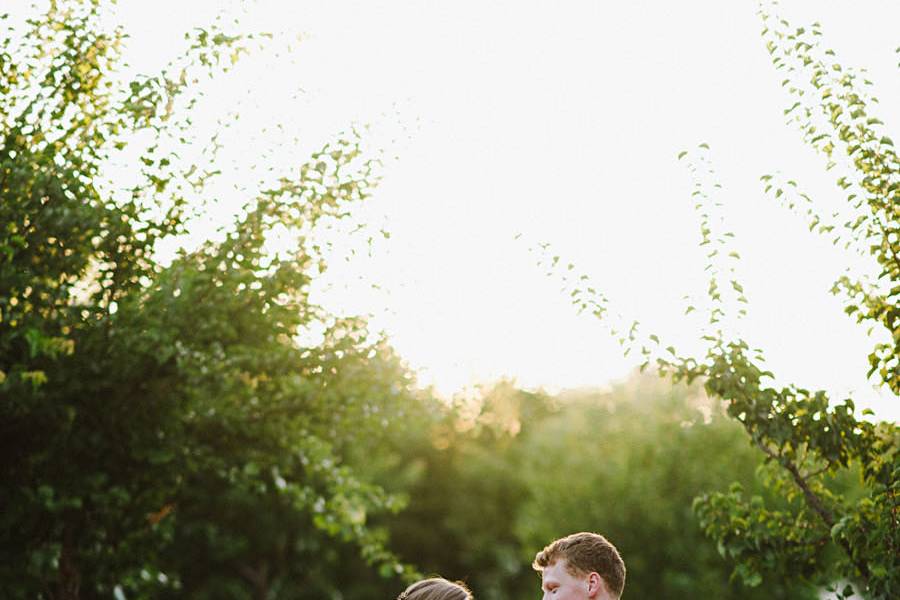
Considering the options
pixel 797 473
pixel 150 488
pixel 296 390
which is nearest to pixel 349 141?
pixel 296 390

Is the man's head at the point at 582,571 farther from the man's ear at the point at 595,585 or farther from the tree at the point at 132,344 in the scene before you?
the tree at the point at 132,344

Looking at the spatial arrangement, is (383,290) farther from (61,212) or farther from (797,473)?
(797,473)

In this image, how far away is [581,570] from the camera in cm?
680

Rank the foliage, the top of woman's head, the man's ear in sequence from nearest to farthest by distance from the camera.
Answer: the man's ear, the top of woman's head, the foliage

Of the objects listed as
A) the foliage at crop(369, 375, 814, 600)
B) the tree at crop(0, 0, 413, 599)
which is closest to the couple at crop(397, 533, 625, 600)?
the tree at crop(0, 0, 413, 599)

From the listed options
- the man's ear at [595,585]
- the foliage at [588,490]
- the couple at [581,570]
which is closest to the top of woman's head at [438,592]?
the couple at [581,570]

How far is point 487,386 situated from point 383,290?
159cm

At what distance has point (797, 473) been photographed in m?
7.70

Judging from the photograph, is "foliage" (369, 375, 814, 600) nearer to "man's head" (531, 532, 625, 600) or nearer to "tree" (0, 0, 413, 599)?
"tree" (0, 0, 413, 599)

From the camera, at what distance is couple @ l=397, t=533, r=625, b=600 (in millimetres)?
6789

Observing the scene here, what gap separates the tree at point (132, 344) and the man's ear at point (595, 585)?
9.70ft

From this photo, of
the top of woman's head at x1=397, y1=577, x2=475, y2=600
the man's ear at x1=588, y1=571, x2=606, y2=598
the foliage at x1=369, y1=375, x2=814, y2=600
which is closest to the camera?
the man's ear at x1=588, y1=571, x2=606, y2=598

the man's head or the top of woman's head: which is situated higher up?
the man's head

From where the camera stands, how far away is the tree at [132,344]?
7.96 meters
